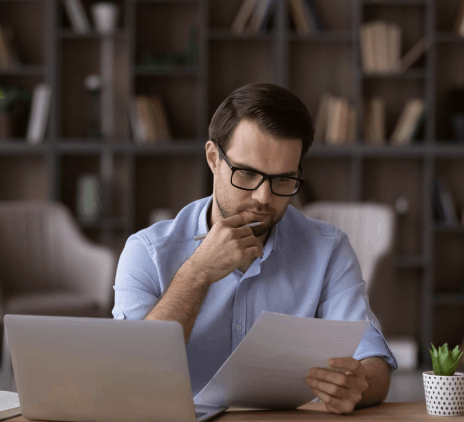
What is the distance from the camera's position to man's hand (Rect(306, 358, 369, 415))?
40.0 inches

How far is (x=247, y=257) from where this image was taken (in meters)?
1.28

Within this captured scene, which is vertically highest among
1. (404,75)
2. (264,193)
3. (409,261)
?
(404,75)

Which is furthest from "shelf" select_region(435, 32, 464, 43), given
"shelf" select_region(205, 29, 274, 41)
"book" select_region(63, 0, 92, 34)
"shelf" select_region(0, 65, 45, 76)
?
"shelf" select_region(0, 65, 45, 76)

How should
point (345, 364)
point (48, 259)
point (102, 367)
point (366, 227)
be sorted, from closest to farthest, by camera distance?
point (102, 367), point (345, 364), point (366, 227), point (48, 259)

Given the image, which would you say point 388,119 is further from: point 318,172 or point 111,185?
point 111,185

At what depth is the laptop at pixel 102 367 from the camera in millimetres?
867

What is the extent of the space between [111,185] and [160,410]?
3298 millimetres

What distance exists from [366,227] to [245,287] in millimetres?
1742

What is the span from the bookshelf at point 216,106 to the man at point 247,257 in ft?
8.29

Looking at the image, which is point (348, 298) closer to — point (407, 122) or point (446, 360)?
point (446, 360)

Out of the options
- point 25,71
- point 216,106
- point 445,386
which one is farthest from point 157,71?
point 445,386

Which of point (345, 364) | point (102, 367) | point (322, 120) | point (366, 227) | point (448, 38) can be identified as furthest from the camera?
point (322, 120)

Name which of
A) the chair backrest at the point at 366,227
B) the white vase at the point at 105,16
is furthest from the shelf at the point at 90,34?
the chair backrest at the point at 366,227

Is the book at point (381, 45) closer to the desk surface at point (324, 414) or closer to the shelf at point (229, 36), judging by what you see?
the shelf at point (229, 36)
